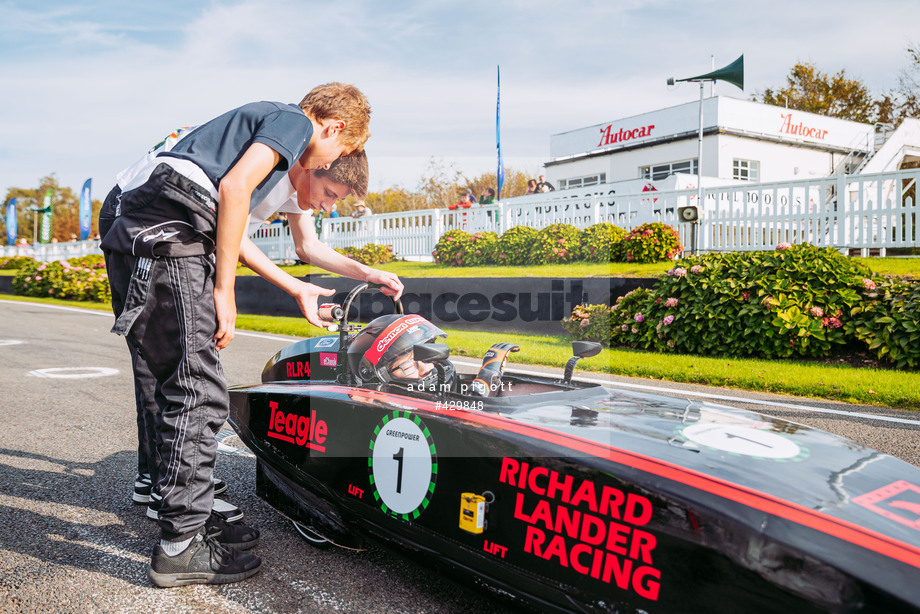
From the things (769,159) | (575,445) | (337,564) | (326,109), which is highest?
(769,159)

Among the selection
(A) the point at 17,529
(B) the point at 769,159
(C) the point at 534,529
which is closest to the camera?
(C) the point at 534,529

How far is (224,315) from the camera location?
8.04ft

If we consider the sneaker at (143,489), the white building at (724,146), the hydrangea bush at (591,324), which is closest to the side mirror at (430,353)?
the sneaker at (143,489)

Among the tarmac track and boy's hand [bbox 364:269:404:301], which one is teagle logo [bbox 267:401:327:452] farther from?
boy's hand [bbox 364:269:404:301]

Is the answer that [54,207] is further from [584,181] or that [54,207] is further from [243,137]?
[243,137]

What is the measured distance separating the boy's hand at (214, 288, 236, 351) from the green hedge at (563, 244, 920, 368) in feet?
20.3

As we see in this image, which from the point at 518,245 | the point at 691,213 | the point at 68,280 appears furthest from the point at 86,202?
the point at 691,213

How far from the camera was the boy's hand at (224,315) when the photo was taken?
2.42 meters

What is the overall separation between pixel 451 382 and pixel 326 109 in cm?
112

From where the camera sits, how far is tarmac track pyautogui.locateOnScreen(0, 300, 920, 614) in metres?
2.30

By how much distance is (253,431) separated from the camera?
9.75 feet

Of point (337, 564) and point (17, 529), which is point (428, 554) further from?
point (17, 529)

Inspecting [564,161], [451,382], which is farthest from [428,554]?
[564,161]

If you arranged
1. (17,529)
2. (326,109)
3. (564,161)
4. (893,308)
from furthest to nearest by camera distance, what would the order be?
(564,161)
(893,308)
(17,529)
(326,109)
